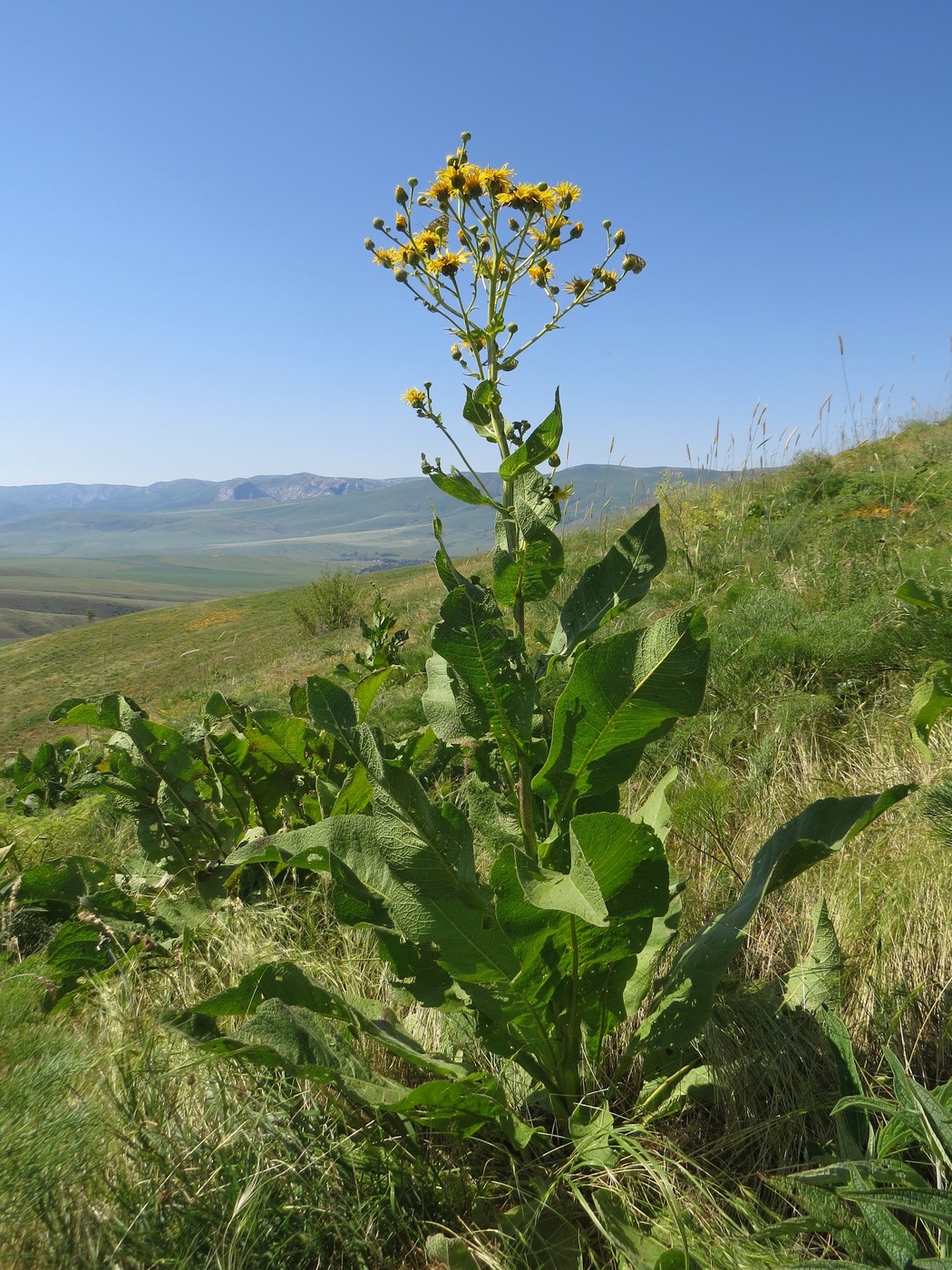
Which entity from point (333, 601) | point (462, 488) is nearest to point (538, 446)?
point (462, 488)

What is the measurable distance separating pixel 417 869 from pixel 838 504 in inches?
270

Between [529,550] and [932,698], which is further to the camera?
[932,698]

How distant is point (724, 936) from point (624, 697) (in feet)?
1.65

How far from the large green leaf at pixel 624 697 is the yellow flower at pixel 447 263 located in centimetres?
114

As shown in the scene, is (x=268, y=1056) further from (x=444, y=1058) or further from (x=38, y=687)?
(x=38, y=687)

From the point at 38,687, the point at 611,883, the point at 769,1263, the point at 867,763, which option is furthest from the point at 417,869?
the point at 38,687

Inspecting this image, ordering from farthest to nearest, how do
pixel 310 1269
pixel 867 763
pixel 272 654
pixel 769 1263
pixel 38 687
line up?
1. pixel 38 687
2. pixel 272 654
3. pixel 867 763
4. pixel 310 1269
5. pixel 769 1263

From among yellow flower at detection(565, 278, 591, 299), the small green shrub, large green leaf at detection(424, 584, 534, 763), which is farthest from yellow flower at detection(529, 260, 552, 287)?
the small green shrub

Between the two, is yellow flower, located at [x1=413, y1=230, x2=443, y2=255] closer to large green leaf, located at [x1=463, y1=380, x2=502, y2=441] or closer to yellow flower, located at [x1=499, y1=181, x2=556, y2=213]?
yellow flower, located at [x1=499, y1=181, x2=556, y2=213]

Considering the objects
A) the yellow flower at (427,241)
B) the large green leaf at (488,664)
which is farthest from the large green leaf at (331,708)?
the yellow flower at (427,241)

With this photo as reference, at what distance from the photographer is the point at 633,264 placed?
2047 millimetres

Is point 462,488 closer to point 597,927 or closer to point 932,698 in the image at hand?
point 597,927

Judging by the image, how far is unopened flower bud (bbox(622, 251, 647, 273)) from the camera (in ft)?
6.69

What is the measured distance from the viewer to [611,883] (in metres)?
1.20
